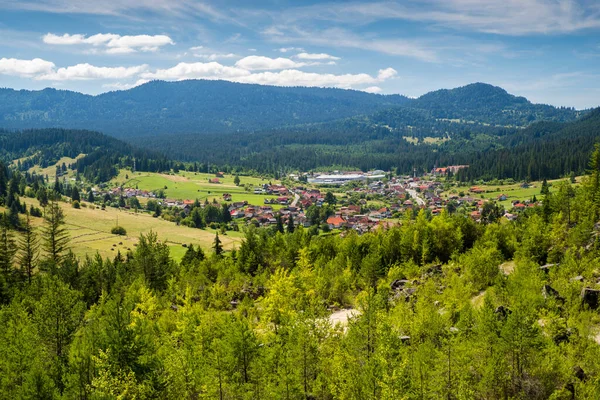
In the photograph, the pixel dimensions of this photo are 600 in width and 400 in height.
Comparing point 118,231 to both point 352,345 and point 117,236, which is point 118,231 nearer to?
point 117,236

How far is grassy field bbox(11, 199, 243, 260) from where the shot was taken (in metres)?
142

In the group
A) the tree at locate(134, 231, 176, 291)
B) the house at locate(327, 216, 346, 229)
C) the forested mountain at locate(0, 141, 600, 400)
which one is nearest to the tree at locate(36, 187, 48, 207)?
the tree at locate(134, 231, 176, 291)

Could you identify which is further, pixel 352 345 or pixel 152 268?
pixel 152 268

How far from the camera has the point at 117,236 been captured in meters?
159

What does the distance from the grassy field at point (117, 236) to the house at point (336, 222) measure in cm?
3411

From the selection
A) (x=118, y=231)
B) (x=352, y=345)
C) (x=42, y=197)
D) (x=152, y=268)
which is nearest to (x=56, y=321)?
(x=352, y=345)

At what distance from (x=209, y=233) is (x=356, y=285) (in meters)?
107

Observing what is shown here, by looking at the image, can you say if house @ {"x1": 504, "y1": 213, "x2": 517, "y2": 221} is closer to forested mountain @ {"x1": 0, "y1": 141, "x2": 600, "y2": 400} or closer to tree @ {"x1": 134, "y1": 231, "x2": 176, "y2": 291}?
forested mountain @ {"x1": 0, "y1": 141, "x2": 600, "y2": 400}

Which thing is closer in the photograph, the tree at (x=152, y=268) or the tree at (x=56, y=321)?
the tree at (x=56, y=321)

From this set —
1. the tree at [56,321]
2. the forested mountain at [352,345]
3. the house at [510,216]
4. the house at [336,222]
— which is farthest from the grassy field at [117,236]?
the house at [510,216]

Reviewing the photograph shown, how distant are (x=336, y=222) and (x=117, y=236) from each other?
260 feet

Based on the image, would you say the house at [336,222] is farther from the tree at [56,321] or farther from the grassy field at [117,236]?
the tree at [56,321]

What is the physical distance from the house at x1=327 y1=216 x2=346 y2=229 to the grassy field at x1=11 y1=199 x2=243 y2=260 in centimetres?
3411

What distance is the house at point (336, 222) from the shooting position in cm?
17188
